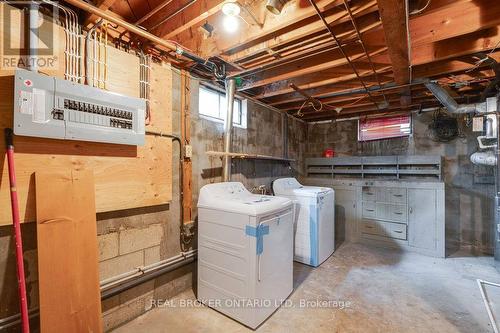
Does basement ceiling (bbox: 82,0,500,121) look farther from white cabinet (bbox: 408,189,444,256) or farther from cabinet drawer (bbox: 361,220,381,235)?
cabinet drawer (bbox: 361,220,381,235)

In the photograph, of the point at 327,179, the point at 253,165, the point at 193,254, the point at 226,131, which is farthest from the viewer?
the point at 327,179

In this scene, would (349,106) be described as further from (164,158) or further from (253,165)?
(164,158)

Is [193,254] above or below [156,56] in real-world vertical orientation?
below

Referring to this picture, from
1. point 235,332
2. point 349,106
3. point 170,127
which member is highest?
point 349,106

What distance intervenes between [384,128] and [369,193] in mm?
1256

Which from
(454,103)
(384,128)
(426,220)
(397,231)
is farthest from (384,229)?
(454,103)

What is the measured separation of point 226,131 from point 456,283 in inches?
118

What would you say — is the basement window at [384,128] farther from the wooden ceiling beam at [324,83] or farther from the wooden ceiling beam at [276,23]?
the wooden ceiling beam at [276,23]

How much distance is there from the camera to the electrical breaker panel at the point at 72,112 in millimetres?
1344

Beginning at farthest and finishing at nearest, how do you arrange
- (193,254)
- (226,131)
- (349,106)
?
1. (349,106)
2. (226,131)
3. (193,254)

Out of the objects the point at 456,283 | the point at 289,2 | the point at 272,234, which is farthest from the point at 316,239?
the point at 289,2

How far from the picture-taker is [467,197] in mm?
3604

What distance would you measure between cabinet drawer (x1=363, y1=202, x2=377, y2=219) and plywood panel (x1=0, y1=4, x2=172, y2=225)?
3.16 metres

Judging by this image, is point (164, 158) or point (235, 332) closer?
point (235, 332)
